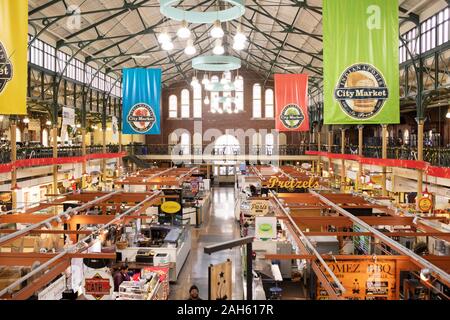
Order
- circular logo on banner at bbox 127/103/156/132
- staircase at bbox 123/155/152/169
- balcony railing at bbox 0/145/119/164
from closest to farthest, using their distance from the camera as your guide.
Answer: circular logo on banner at bbox 127/103/156/132
balcony railing at bbox 0/145/119/164
staircase at bbox 123/155/152/169

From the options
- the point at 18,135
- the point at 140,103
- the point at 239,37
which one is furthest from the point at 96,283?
the point at 18,135

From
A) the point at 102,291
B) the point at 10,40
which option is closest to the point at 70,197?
the point at 102,291

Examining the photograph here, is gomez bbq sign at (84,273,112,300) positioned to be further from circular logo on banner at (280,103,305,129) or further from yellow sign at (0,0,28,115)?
circular logo on banner at (280,103,305,129)

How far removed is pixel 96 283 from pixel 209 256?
320 inches

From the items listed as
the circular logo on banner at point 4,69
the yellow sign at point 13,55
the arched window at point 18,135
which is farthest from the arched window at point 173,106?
the circular logo on banner at point 4,69

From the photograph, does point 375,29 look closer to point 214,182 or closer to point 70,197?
point 70,197

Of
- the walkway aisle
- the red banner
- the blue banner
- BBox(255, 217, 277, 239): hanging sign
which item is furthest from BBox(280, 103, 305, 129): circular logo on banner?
BBox(255, 217, 277, 239): hanging sign

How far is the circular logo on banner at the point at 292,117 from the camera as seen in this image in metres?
19.0

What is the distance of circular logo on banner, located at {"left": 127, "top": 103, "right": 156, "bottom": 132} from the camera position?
16.1m

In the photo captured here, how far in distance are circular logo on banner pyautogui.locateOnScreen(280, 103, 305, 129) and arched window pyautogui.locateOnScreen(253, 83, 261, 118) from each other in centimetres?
2163

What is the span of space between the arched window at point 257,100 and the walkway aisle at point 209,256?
12.7m

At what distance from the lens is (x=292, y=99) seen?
18.9 metres

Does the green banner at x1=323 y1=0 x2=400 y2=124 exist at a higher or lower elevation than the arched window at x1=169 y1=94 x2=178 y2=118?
lower

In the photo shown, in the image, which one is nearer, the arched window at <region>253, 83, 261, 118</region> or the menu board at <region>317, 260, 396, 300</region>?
the menu board at <region>317, 260, 396, 300</region>
